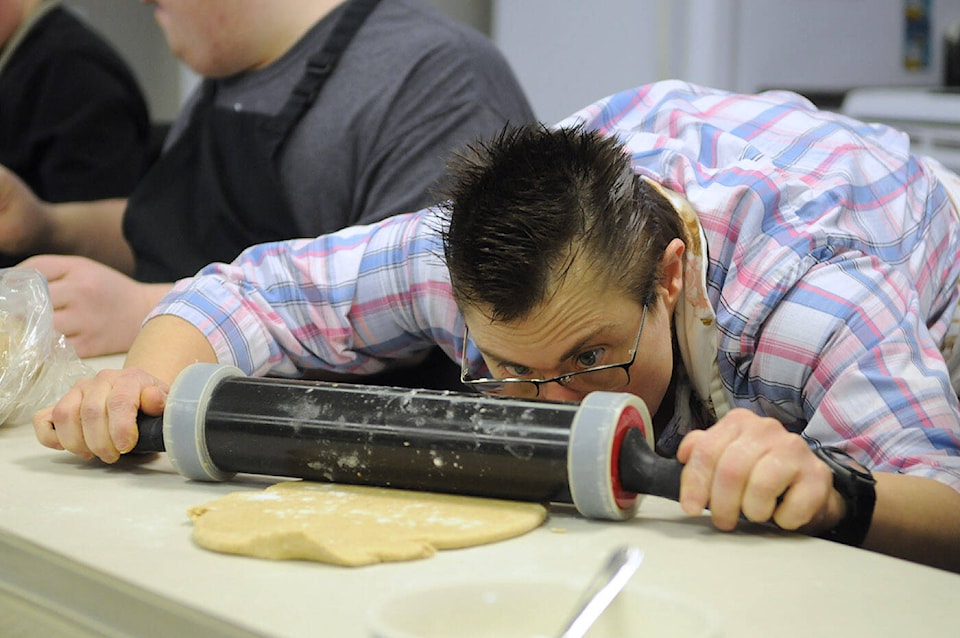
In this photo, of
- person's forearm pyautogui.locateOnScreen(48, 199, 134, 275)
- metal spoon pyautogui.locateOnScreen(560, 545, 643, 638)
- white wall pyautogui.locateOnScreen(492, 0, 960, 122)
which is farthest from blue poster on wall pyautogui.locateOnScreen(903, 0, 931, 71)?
metal spoon pyautogui.locateOnScreen(560, 545, 643, 638)

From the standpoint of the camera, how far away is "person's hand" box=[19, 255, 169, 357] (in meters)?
1.42

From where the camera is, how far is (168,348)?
1160 millimetres

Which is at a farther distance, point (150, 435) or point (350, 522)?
point (150, 435)

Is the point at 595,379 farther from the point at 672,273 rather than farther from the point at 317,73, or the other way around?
the point at 317,73

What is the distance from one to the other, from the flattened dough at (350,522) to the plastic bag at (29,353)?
0.37 metres

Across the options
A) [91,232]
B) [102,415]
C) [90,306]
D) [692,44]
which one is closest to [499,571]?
[102,415]

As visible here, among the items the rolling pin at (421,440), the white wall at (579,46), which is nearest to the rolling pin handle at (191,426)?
the rolling pin at (421,440)

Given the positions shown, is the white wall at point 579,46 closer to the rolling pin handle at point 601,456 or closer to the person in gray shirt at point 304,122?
the person in gray shirt at point 304,122

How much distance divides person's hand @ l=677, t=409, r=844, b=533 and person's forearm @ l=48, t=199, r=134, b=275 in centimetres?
146

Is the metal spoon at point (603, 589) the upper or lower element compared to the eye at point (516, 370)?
upper

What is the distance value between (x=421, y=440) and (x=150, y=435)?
27 centimetres

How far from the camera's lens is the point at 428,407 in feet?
2.76

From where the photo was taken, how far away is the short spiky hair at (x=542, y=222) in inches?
37.9

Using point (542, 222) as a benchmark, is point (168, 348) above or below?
below
